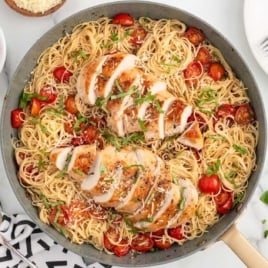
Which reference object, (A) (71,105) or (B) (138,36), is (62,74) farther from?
(B) (138,36)

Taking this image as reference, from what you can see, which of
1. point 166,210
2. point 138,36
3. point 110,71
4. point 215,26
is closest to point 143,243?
point 166,210

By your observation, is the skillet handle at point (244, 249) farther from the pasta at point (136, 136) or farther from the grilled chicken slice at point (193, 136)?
the grilled chicken slice at point (193, 136)

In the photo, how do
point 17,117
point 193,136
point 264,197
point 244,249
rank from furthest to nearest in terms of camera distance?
1. point 264,197
2. point 17,117
3. point 193,136
4. point 244,249

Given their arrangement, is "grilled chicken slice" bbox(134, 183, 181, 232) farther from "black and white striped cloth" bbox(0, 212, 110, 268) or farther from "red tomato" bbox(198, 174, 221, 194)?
"black and white striped cloth" bbox(0, 212, 110, 268)

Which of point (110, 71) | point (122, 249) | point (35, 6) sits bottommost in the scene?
point (122, 249)

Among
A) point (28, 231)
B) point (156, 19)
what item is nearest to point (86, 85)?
point (156, 19)

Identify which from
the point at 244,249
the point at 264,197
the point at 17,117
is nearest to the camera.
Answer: the point at 244,249

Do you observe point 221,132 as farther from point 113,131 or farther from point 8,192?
point 8,192
